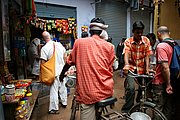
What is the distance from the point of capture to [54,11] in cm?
748

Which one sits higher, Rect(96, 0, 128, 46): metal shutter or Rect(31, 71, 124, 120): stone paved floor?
Rect(96, 0, 128, 46): metal shutter

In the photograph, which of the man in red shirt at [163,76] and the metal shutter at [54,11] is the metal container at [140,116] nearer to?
the man in red shirt at [163,76]

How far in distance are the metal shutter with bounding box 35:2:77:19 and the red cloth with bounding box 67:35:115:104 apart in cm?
512

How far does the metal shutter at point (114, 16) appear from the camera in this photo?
376 inches

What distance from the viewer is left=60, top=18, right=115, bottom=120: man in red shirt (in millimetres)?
2420

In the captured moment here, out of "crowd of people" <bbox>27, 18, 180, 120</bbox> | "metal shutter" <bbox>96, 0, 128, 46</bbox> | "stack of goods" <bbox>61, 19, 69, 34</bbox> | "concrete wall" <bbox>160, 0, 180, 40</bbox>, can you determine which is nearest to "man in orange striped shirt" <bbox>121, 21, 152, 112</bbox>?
"crowd of people" <bbox>27, 18, 180, 120</bbox>

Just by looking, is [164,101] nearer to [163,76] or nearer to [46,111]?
[163,76]

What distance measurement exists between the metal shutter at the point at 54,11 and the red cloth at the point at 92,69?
5.12m

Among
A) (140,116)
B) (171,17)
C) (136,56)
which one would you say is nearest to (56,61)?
(136,56)

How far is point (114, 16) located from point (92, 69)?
826 centimetres

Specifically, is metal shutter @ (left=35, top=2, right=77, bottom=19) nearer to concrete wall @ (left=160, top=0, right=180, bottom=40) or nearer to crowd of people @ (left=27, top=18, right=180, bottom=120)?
crowd of people @ (left=27, top=18, right=180, bottom=120)

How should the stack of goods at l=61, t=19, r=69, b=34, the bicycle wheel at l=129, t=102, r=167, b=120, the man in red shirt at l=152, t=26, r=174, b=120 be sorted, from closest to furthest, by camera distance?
the bicycle wheel at l=129, t=102, r=167, b=120, the man in red shirt at l=152, t=26, r=174, b=120, the stack of goods at l=61, t=19, r=69, b=34

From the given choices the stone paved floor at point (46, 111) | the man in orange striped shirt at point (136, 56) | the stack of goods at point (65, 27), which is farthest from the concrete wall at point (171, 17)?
the stack of goods at point (65, 27)

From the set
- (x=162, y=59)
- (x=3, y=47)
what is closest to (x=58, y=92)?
(x=3, y=47)
